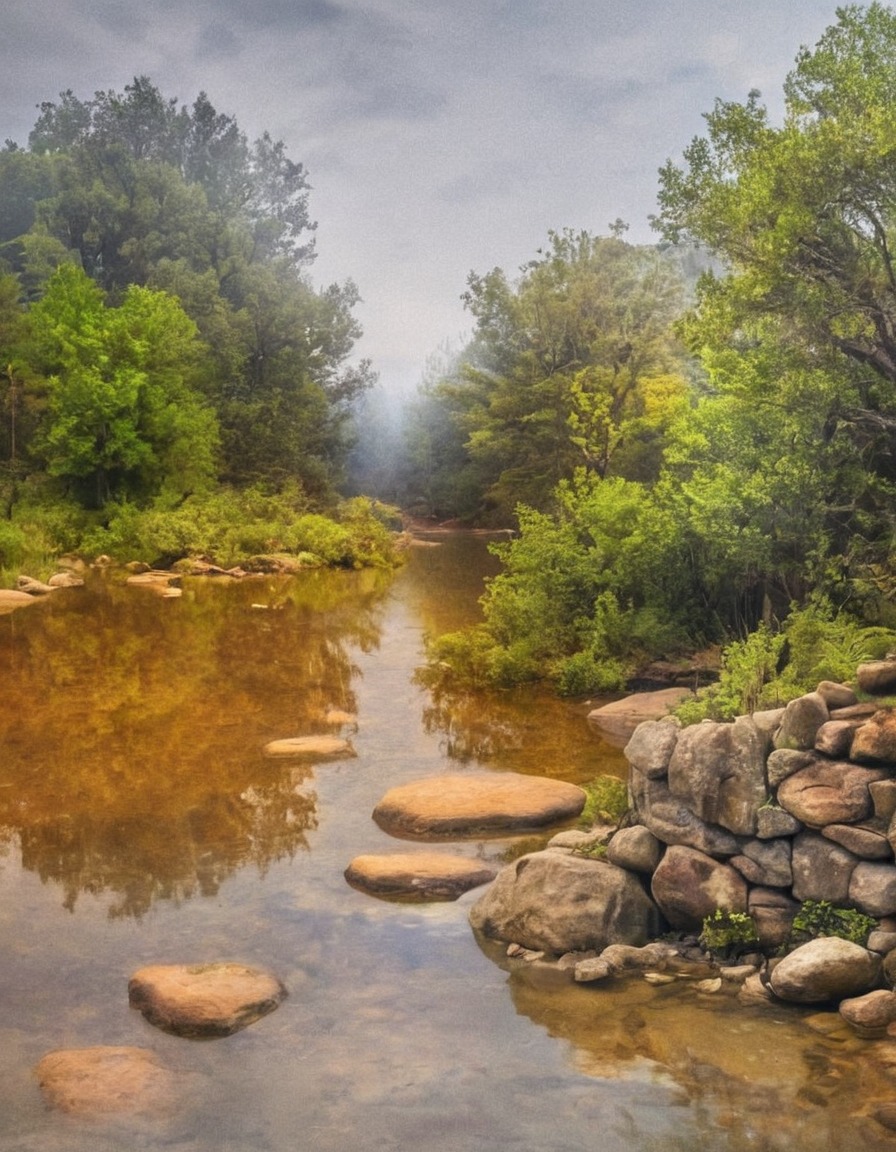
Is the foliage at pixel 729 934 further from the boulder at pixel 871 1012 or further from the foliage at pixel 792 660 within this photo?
the foliage at pixel 792 660

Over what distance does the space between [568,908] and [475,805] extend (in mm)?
2851

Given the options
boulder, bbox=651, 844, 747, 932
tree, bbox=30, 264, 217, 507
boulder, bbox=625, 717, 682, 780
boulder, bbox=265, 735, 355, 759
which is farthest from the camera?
tree, bbox=30, 264, 217, 507

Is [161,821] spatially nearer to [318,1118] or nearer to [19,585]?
[318,1118]

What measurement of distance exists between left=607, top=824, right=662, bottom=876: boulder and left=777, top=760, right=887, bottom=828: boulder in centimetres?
105

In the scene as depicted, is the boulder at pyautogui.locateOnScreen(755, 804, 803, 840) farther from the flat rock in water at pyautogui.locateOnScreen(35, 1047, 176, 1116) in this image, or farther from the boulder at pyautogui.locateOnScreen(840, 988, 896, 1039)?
the flat rock in water at pyautogui.locateOnScreen(35, 1047, 176, 1116)

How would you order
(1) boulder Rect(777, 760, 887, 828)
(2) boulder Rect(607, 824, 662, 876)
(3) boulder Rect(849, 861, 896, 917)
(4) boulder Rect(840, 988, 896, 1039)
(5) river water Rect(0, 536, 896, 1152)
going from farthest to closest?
(2) boulder Rect(607, 824, 662, 876) → (1) boulder Rect(777, 760, 887, 828) → (3) boulder Rect(849, 861, 896, 917) → (4) boulder Rect(840, 988, 896, 1039) → (5) river water Rect(0, 536, 896, 1152)

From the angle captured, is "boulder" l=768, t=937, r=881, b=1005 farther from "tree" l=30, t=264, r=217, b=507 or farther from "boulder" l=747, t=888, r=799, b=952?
"tree" l=30, t=264, r=217, b=507

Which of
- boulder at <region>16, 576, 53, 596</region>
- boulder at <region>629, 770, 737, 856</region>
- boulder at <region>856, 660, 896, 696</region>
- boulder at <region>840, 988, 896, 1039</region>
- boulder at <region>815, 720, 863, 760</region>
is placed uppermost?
boulder at <region>16, 576, 53, 596</region>

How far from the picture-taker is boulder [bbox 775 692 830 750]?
7.76m

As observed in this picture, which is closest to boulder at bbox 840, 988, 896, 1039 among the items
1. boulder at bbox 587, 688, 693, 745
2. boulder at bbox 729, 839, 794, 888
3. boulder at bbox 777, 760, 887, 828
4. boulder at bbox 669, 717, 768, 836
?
boulder at bbox 729, 839, 794, 888

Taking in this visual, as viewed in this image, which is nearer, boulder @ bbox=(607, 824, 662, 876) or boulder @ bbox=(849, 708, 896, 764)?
boulder @ bbox=(849, 708, 896, 764)

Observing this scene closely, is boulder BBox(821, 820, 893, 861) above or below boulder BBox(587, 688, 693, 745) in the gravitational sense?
above

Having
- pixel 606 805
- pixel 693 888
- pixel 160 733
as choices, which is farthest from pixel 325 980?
pixel 160 733

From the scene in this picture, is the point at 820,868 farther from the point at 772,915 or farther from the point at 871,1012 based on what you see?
the point at 871,1012
